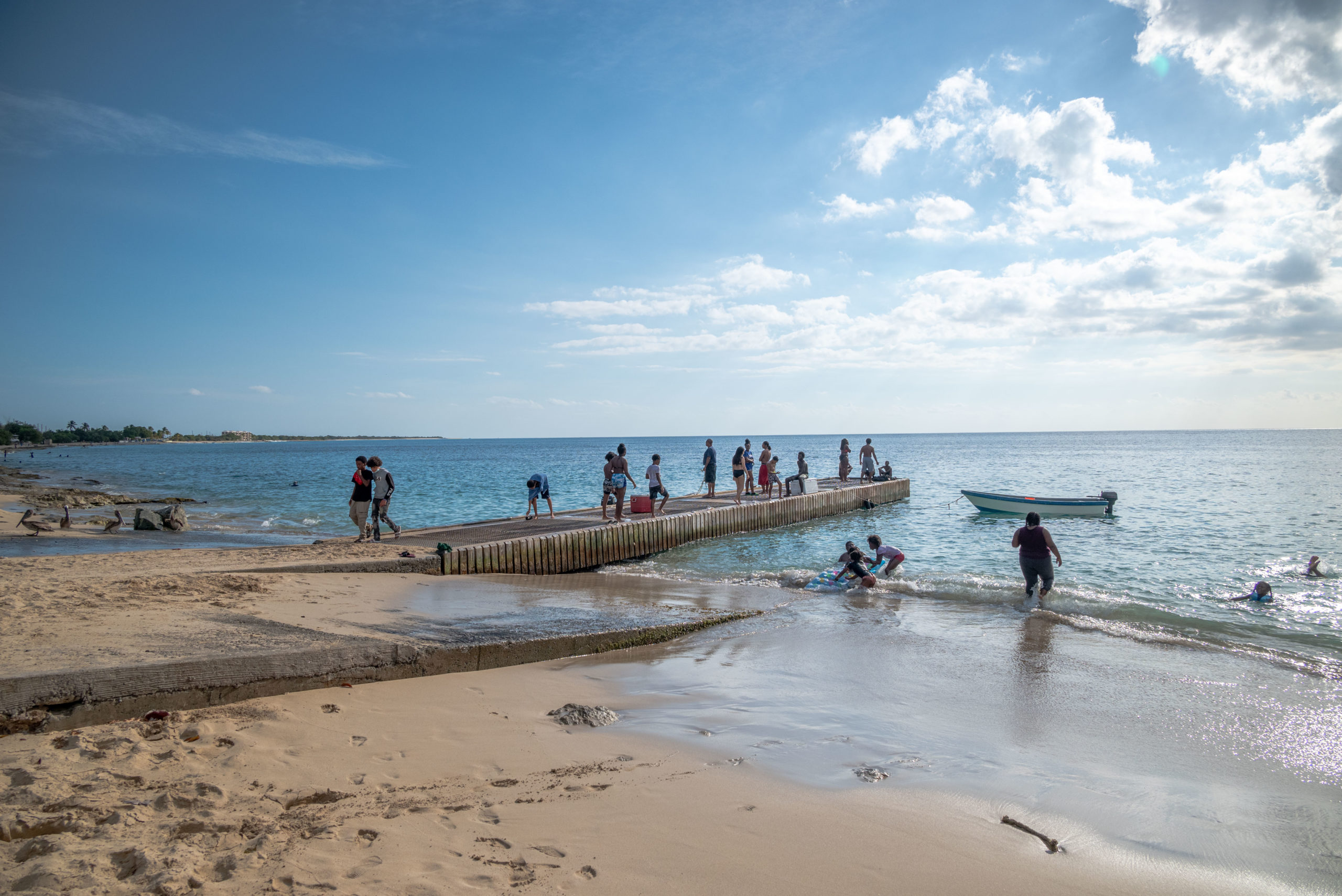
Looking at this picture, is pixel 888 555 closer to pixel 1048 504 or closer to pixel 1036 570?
pixel 1036 570

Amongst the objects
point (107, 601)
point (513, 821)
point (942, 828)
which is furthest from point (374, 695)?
point (942, 828)

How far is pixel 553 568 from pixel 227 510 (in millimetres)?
23384

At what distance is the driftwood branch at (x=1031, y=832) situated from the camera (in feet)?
13.4

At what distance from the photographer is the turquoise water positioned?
1156 cm

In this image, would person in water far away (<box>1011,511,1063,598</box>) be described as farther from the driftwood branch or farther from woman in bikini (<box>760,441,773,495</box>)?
woman in bikini (<box>760,441,773,495</box>)

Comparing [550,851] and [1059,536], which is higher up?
[550,851]

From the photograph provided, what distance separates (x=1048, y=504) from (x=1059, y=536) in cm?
520

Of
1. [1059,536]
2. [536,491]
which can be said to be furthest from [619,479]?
[1059,536]

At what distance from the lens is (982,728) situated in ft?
20.2

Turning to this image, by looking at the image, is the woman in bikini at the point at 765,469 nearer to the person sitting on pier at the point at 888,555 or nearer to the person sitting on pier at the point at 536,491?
the person sitting on pier at the point at 536,491

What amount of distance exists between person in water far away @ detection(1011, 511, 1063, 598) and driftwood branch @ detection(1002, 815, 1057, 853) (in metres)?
7.95

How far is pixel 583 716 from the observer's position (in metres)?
5.86

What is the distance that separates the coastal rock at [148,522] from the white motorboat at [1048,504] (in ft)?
93.7

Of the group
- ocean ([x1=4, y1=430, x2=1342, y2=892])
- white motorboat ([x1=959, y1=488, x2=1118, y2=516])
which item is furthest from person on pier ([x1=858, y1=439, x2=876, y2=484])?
ocean ([x1=4, y1=430, x2=1342, y2=892])
